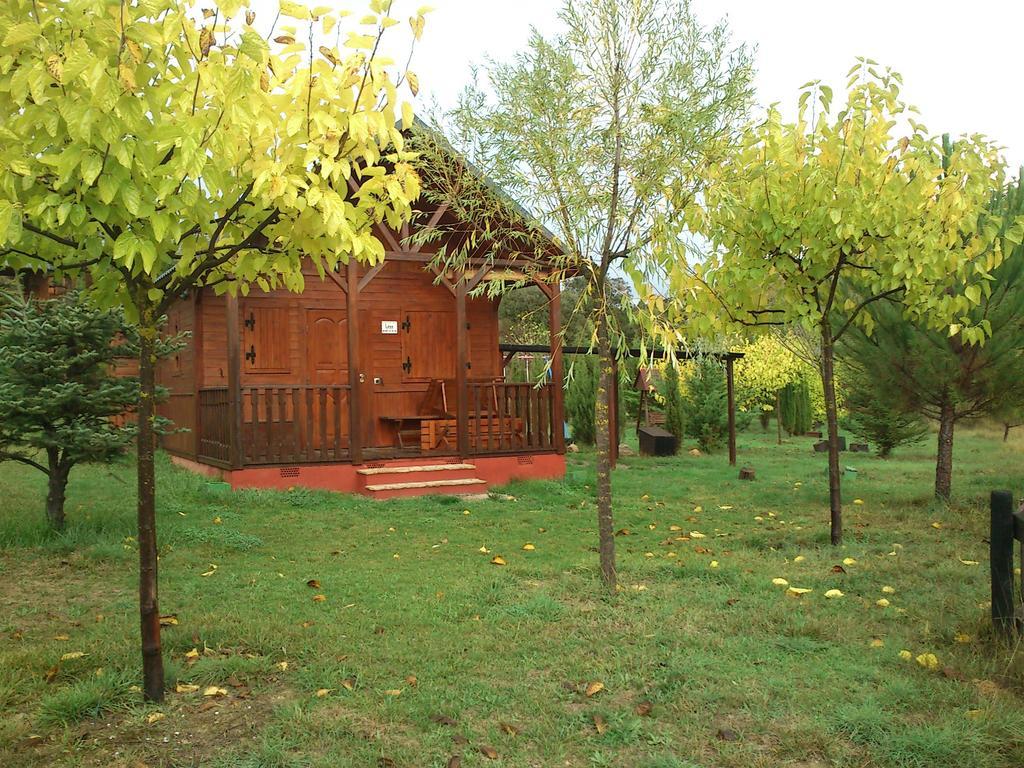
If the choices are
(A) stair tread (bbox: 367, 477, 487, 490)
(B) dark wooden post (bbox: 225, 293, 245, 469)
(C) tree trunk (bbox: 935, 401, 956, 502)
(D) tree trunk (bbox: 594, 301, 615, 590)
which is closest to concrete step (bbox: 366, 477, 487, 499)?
(A) stair tread (bbox: 367, 477, 487, 490)

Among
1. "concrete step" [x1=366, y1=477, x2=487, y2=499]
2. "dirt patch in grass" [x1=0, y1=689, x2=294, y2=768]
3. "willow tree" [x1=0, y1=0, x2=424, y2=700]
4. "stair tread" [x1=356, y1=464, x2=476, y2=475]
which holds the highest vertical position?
"willow tree" [x1=0, y1=0, x2=424, y2=700]

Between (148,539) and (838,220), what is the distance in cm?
540

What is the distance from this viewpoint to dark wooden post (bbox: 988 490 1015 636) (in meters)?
4.27

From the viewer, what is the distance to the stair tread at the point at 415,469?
11.1 metres

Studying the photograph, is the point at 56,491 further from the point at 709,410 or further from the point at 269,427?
the point at 709,410

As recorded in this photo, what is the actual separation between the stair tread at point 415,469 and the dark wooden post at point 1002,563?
26.0 ft

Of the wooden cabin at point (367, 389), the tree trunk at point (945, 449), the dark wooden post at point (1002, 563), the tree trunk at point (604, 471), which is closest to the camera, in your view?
the dark wooden post at point (1002, 563)

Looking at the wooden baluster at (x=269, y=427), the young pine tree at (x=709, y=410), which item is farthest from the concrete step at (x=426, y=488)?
the young pine tree at (x=709, y=410)

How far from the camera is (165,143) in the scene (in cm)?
295

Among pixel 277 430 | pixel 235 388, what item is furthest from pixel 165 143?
pixel 277 430

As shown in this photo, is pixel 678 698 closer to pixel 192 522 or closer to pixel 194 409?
pixel 192 522

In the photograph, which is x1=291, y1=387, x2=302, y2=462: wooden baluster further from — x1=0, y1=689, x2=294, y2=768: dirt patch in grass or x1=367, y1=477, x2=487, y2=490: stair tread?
x1=0, y1=689, x2=294, y2=768: dirt patch in grass

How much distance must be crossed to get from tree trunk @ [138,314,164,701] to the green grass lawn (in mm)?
146

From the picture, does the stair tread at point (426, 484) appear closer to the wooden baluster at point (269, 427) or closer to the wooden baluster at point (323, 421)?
the wooden baluster at point (323, 421)
